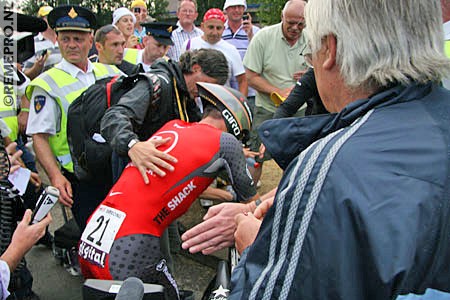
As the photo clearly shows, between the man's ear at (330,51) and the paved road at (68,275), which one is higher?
the man's ear at (330,51)

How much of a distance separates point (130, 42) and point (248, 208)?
14.7 feet

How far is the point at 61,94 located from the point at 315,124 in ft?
7.69

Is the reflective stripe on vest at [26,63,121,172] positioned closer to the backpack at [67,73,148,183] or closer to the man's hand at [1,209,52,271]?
the backpack at [67,73,148,183]

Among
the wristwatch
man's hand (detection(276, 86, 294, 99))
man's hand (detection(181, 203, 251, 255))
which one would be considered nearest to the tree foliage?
man's hand (detection(276, 86, 294, 99))

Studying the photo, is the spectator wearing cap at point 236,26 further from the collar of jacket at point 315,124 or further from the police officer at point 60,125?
the collar of jacket at point 315,124

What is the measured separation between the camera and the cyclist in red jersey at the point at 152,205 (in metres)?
1.89

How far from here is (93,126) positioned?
2.51 m

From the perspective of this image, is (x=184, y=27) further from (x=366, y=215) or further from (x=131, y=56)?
(x=366, y=215)

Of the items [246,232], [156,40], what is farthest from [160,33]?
[246,232]

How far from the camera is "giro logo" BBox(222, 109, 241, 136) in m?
2.18

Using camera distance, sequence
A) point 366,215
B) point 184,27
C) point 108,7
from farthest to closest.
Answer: point 108,7 < point 184,27 < point 366,215

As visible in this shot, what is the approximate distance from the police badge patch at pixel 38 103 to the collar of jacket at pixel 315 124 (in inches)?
87.5

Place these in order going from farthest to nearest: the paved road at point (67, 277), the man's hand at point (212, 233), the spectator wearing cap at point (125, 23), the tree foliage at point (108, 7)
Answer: the tree foliage at point (108, 7) → the spectator wearing cap at point (125, 23) → the paved road at point (67, 277) → the man's hand at point (212, 233)

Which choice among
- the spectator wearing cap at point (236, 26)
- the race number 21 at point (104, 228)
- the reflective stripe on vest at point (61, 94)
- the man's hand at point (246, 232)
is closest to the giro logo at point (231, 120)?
the race number 21 at point (104, 228)
